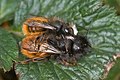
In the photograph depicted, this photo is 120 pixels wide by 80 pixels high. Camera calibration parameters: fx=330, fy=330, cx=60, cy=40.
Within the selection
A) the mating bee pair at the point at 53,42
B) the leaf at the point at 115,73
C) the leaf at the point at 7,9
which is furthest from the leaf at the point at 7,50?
the leaf at the point at 115,73

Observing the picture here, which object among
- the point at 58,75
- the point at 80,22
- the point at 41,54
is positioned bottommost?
the point at 58,75

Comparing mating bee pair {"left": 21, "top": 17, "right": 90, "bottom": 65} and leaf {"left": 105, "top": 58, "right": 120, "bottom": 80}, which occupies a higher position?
mating bee pair {"left": 21, "top": 17, "right": 90, "bottom": 65}

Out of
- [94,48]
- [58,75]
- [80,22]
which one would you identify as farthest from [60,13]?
[58,75]

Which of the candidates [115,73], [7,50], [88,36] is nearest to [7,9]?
[7,50]

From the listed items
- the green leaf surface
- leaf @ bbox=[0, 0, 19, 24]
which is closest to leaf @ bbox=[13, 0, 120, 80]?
the green leaf surface

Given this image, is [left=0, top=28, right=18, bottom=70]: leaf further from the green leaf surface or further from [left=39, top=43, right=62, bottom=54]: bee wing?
[left=39, top=43, right=62, bottom=54]: bee wing

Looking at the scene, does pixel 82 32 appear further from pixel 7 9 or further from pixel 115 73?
pixel 7 9

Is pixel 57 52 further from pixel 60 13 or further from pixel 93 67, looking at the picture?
pixel 60 13

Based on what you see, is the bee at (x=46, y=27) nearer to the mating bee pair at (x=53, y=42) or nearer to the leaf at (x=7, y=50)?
the mating bee pair at (x=53, y=42)
